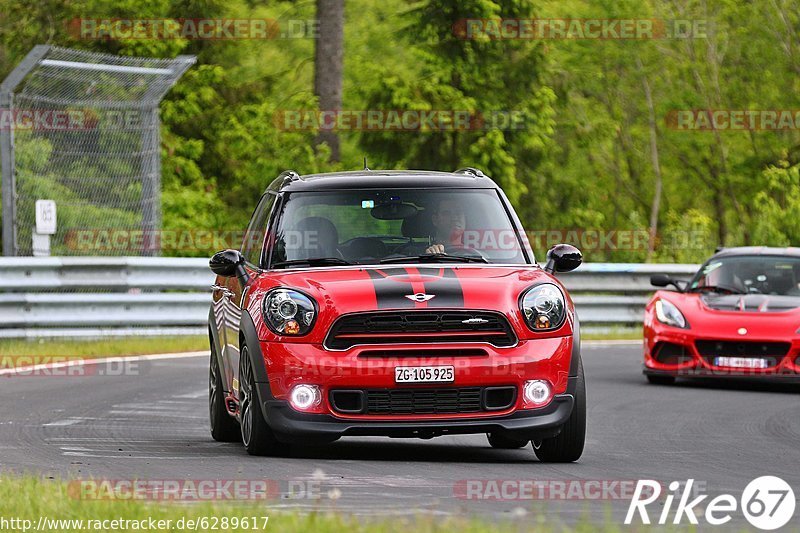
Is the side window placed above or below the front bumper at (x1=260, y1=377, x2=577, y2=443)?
above

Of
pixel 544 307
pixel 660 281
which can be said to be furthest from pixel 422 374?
pixel 660 281

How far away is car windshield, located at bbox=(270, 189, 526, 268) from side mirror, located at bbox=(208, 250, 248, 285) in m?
0.29

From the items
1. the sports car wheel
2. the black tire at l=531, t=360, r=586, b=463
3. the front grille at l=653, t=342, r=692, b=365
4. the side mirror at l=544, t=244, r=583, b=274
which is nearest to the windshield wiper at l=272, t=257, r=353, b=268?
the side mirror at l=544, t=244, r=583, b=274

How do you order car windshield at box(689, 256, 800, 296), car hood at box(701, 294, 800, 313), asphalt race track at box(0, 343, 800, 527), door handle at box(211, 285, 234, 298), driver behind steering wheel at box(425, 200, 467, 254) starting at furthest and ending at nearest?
1. car windshield at box(689, 256, 800, 296)
2. car hood at box(701, 294, 800, 313)
3. door handle at box(211, 285, 234, 298)
4. driver behind steering wheel at box(425, 200, 467, 254)
5. asphalt race track at box(0, 343, 800, 527)

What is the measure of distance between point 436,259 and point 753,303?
6.87 m

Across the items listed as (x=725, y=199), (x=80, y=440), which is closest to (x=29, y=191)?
(x=80, y=440)

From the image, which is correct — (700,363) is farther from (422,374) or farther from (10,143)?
(10,143)

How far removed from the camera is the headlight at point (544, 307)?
29.2 ft

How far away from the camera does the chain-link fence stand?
19844 mm

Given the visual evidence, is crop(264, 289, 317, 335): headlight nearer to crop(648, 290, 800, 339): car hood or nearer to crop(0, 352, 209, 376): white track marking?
crop(648, 290, 800, 339): car hood

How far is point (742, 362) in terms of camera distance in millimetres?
15305

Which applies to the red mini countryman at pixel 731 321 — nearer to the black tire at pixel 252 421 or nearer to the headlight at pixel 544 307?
the headlight at pixel 544 307

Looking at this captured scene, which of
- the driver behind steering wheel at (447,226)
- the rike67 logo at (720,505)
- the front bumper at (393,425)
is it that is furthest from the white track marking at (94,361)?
the rike67 logo at (720,505)

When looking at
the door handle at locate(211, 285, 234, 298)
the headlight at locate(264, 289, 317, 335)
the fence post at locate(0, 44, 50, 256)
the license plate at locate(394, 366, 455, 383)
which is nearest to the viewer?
the license plate at locate(394, 366, 455, 383)
